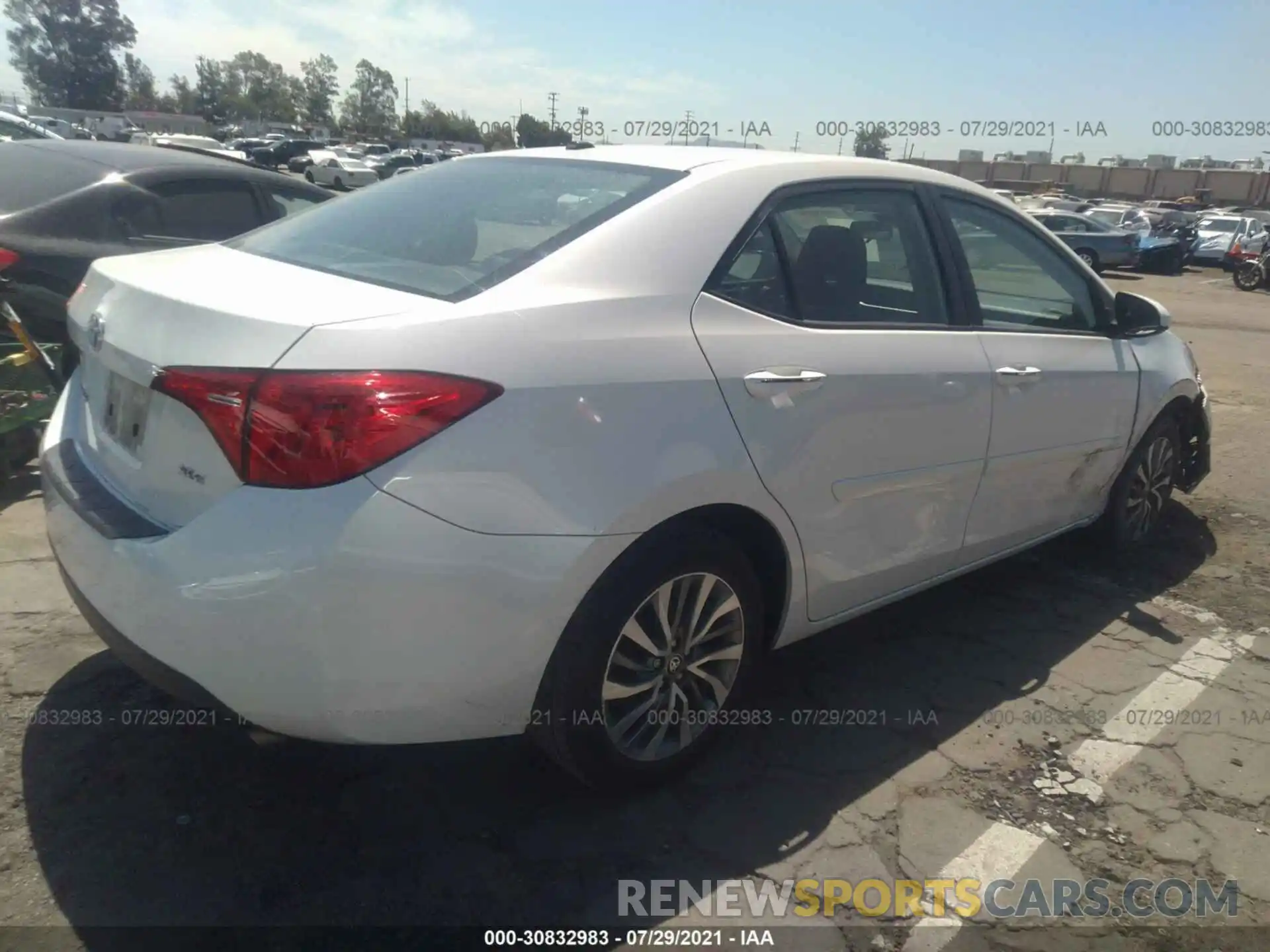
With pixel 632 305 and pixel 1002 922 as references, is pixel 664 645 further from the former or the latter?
pixel 1002 922

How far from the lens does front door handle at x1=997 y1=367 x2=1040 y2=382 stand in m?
3.34

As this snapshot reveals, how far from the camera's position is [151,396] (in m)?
2.24

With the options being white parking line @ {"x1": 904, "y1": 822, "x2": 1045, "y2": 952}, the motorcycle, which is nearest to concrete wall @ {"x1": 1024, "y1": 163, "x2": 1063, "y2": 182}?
the motorcycle

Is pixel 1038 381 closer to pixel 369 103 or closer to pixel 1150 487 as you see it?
pixel 1150 487

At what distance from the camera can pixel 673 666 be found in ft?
8.56

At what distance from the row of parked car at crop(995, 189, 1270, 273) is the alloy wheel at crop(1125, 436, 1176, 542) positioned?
18.3 metres

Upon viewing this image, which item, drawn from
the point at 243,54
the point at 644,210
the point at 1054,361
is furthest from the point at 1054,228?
the point at 243,54

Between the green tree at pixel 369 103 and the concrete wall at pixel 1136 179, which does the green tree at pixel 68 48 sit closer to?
the green tree at pixel 369 103

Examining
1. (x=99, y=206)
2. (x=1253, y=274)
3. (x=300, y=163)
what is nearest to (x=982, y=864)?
(x=99, y=206)

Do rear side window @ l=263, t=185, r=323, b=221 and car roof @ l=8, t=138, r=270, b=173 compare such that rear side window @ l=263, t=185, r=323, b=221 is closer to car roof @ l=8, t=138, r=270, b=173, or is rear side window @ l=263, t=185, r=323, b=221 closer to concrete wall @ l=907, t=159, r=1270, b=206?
car roof @ l=8, t=138, r=270, b=173

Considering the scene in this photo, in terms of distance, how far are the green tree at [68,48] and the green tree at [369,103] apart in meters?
24.8

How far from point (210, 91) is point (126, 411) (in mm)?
123078

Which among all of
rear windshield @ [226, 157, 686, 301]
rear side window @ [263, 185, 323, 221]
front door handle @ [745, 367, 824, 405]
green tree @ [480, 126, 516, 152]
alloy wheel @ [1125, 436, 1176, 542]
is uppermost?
green tree @ [480, 126, 516, 152]

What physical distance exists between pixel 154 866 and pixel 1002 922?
1.99 m
